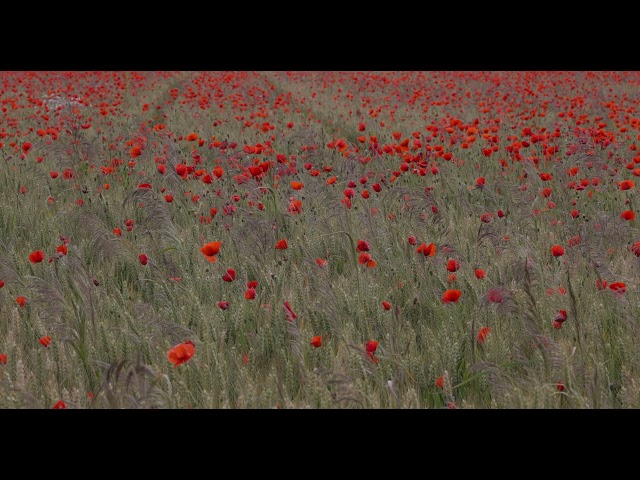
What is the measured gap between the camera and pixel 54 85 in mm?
13938

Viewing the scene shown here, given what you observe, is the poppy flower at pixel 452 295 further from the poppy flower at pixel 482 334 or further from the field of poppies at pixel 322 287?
the poppy flower at pixel 482 334

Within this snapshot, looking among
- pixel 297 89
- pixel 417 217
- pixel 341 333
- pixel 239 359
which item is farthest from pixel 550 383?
pixel 297 89

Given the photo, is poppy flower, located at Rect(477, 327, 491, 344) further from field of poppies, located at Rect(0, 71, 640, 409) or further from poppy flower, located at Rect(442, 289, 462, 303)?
poppy flower, located at Rect(442, 289, 462, 303)

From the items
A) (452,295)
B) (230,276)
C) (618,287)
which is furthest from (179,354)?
(618,287)

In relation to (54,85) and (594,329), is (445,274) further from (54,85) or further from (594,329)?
(54,85)

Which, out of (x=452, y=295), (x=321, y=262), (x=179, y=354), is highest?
(x=321, y=262)

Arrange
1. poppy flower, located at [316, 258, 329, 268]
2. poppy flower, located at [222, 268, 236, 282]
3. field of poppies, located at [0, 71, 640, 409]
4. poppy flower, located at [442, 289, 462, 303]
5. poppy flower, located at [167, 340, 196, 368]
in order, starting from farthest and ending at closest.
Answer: poppy flower, located at [316, 258, 329, 268] < poppy flower, located at [222, 268, 236, 282] < poppy flower, located at [442, 289, 462, 303] < field of poppies, located at [0, 71, 640, 409] < poppy flower, located at [167, 340, 196, 368]

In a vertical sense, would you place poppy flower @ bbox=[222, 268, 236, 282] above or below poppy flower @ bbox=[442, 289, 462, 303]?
above

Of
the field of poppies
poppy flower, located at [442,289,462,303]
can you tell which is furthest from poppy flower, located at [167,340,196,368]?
poppy flower, located at [442,289,462,303]

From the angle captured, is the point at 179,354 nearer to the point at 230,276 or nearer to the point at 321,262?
the point at 230,276

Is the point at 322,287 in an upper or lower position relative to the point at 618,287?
upper

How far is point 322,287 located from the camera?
2811mm

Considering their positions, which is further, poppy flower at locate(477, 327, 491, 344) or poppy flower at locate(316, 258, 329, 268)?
poppy flower at locate(316, 258, 329, 268)

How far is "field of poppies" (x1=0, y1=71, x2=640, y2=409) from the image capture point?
7.30 ft
